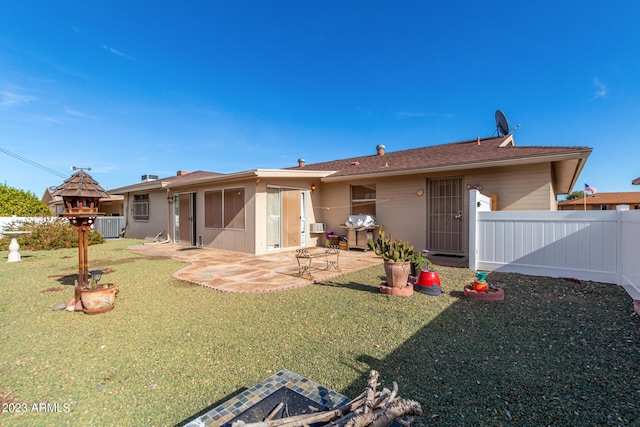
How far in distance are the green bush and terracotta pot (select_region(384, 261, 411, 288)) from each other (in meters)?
14.5

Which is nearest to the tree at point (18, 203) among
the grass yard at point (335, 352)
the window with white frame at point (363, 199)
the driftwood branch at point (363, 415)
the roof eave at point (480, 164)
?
the grass yard at point (335, 352)

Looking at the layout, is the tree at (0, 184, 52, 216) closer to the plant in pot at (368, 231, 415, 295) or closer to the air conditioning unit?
the air conditioning unit

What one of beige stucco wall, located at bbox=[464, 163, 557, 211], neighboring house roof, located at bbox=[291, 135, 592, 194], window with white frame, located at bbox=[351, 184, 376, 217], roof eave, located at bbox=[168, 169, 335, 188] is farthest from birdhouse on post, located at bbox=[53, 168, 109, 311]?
beige stucco wall, located at bbox=[464, 163, 557, 211]

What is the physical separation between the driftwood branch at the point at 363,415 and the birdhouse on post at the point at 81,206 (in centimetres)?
476

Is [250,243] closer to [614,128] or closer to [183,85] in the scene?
[183,85]

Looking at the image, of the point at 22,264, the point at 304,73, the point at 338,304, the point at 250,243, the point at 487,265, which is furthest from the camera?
the point at 304,73

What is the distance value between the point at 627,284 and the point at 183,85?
16.4 m

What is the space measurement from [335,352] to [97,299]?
3.77 metres

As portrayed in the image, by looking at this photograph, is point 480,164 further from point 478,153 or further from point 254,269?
point 254,269

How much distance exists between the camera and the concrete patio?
5.77m

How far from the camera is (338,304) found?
15.1 ft

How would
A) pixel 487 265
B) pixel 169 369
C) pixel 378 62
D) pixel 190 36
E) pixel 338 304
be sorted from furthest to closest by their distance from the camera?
1. pixel 378 62
2. pixel 190 36
3. pixel 487 265
4. pixel 338 304
5. pixel 169 369

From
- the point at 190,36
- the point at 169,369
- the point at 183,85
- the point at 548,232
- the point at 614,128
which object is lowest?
the point at 169,369

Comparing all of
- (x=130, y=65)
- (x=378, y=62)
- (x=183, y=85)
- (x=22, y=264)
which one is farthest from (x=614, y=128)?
(x=22, y=264)
